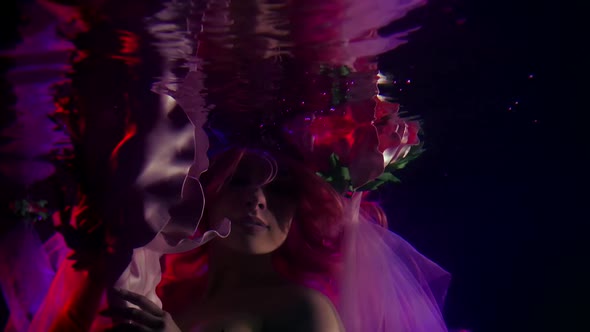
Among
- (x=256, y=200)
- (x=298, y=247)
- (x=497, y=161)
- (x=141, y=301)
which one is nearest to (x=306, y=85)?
(x=256, y=200)

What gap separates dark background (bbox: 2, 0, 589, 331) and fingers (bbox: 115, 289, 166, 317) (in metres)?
1.35

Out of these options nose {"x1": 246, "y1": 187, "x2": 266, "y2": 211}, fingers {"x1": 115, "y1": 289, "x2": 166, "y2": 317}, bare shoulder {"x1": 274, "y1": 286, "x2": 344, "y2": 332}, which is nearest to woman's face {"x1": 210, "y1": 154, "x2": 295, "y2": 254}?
nose {"x1": 246, "y1": 187, "x2": 266, "y2": 211}

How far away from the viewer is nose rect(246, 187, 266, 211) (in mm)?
2795

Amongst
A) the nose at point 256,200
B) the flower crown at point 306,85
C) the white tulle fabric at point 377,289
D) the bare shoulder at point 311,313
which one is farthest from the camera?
the white tulle fabric at point 377,289

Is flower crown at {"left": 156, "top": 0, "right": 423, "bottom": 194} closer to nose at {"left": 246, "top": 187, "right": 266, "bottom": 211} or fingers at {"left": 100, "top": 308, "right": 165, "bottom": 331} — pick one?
nose at {"left": 246, "top": 187, "right": 266, "bottom": 211}

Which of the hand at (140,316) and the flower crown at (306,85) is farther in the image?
the flower crown at (306,85)

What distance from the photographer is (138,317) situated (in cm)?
201

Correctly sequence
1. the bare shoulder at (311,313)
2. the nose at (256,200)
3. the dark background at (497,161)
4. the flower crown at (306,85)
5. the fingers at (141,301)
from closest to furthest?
the fingers at (141,301) < the flower crown at (306,85) < the bare shoulder at (311,313) < the nose at (256,200) < the dark background at (497,161)

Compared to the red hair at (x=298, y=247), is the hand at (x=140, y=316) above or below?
above

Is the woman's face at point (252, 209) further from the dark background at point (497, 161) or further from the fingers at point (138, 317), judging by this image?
the dark background at point (497, 161)

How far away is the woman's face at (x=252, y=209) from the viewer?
9.19 ft

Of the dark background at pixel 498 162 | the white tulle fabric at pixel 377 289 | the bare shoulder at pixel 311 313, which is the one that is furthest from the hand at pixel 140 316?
the dark background at pixel 498 162

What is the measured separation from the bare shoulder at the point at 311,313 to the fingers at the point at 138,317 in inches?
33.1

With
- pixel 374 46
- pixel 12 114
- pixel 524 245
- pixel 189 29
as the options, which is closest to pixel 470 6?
pixel 374 46
